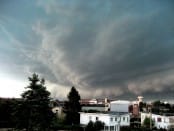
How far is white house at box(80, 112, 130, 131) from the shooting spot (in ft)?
174

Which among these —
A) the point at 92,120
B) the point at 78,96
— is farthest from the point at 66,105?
the point at 92,120

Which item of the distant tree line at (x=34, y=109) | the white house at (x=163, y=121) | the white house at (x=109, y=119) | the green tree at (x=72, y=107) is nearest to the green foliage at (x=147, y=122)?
the white house at (x=163, y=121)

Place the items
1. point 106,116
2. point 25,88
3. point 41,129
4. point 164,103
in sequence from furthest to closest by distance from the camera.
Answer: point 164,103
point 106,116
point 25,88
point 41,129

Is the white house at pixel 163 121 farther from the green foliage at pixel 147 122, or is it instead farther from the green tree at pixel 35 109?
the green tree at pixel 35 109

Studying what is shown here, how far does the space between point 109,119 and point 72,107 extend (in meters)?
9.78

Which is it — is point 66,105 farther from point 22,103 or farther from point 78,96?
point 22,103

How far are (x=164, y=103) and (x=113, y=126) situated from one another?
169 ft

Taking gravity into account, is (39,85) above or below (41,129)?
above

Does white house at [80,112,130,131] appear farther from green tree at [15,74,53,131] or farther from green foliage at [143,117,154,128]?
green tree at [15,74,53,131]

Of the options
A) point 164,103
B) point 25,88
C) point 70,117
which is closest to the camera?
point 25,88

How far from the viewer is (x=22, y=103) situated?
41.6m

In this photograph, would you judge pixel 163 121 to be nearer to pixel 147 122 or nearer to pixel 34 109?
pixel 147 122

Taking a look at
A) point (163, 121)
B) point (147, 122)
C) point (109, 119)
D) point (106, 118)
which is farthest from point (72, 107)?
point (163, 121)

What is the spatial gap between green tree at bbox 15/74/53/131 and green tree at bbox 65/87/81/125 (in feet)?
52.5
